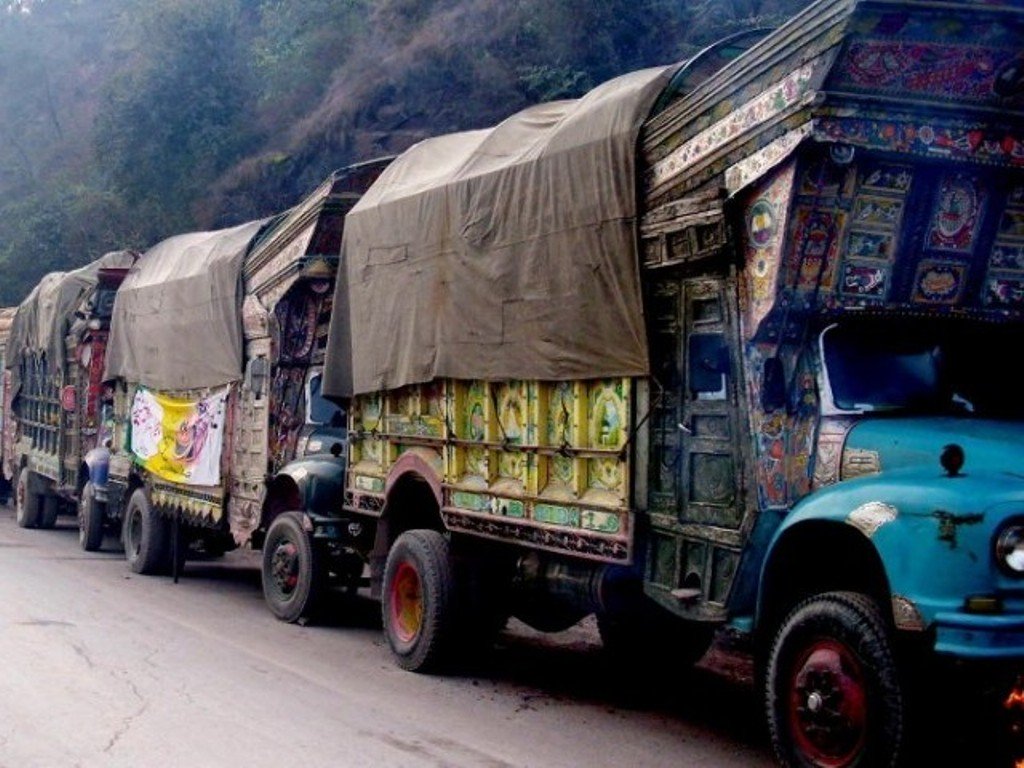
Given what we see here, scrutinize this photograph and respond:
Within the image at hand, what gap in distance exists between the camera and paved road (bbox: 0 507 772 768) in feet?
22.4

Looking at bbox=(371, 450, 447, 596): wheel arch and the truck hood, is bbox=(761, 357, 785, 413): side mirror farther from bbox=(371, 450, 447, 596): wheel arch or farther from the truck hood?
bbox=(371, 450, 447, 596): wheel arch

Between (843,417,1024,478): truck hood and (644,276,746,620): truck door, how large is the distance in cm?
67

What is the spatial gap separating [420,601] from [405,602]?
0.40m

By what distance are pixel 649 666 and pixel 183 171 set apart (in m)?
Result: 24.9

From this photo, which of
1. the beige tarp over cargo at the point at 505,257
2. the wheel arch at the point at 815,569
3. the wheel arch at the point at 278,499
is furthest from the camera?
the wheel arch at the point at 278,499

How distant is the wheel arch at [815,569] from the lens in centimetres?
560

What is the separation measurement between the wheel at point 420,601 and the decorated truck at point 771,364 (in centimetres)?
4

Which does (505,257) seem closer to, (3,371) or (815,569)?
(815,569)

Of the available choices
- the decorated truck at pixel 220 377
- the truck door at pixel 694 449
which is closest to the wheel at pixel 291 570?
the decorated truck at pixel 220 377

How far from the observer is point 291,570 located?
37.3ft

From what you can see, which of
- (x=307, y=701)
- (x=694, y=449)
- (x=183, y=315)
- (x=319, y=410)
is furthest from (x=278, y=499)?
(x=694, y=449)

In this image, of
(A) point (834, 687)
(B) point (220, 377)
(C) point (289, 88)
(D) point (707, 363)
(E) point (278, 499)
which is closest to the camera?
(A) point (834, 687)

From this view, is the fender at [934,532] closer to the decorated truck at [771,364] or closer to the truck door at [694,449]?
the decorated truck at [771,364]

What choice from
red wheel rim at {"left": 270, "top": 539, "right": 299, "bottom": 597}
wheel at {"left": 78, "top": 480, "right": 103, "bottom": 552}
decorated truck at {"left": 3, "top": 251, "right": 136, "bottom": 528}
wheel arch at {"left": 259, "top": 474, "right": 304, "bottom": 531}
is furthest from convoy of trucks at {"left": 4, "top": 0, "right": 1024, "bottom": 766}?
decorated truck at {"left": 3, "top": 251, "right": 136, "bottom": 528}
